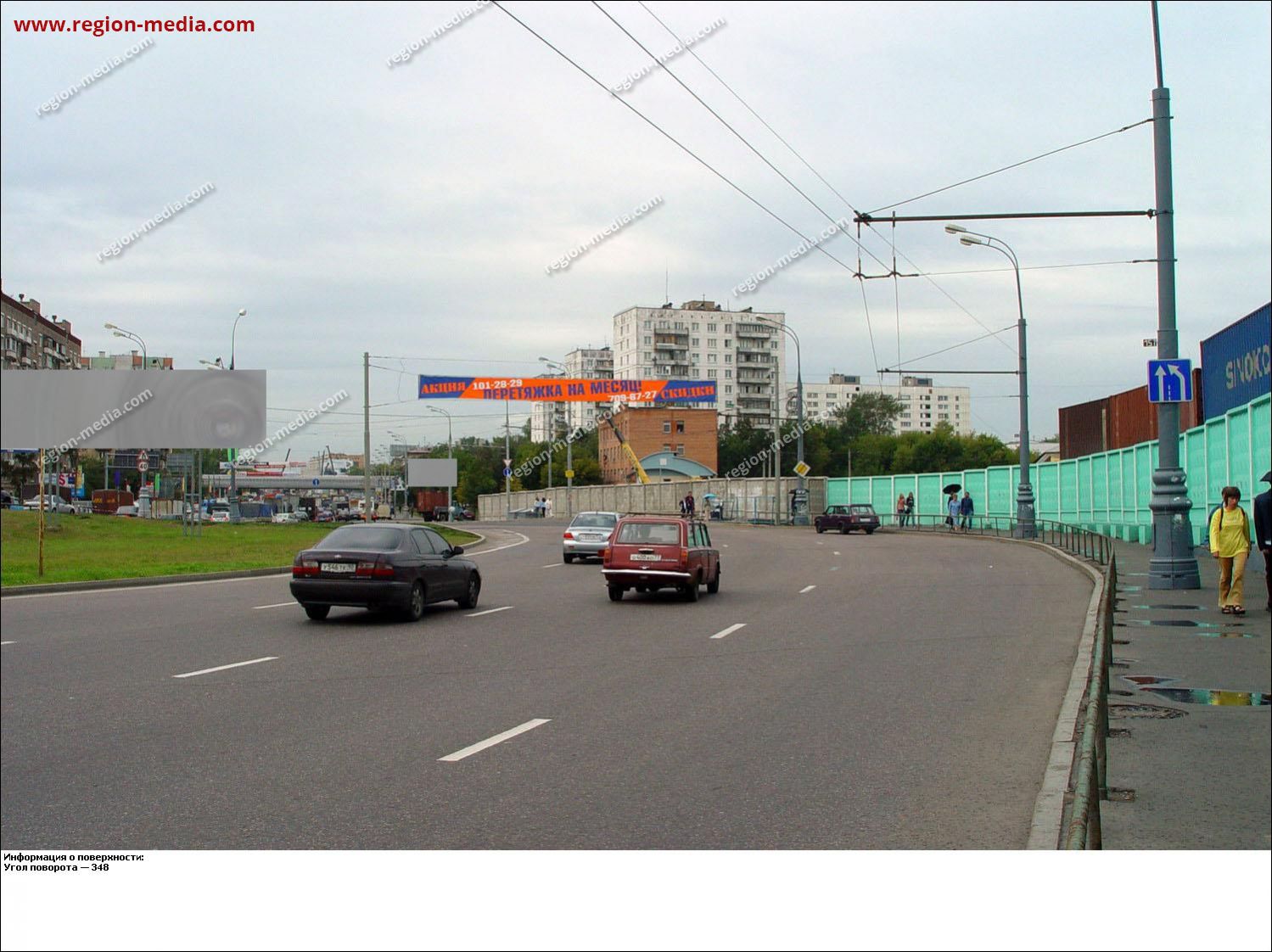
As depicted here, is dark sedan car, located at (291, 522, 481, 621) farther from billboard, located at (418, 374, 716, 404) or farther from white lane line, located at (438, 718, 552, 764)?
billboard, located at (418, 374, 716, 404)

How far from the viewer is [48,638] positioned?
1258 centimetres

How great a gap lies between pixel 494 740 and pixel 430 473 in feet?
215

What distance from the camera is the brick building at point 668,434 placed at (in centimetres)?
10862

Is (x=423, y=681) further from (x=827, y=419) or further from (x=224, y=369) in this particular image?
(x=827, y=419)

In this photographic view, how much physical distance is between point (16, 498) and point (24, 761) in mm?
2065

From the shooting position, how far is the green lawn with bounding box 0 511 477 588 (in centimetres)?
784

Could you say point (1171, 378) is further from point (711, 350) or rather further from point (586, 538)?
point (711, 350)

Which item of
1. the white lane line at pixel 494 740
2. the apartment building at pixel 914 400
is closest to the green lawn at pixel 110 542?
the white lane line at pixel 494 740

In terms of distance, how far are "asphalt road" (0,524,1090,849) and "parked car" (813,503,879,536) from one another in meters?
35.4

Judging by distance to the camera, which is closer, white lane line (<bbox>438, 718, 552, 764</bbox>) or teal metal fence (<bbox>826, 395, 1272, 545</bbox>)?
teal metal fence (<bbox>826, 395, 1272, 545</bbox>)

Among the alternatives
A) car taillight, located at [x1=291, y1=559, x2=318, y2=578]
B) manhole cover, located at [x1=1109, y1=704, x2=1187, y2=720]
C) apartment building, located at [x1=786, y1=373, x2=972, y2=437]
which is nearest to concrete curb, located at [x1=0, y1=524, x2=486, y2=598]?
car taillight, located at [x1=291, y1=559, x2=318, y2=578]

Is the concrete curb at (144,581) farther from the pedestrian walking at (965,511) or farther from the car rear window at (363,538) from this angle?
the pedestrian walking at (965,511)

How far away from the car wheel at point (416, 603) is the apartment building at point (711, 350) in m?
117

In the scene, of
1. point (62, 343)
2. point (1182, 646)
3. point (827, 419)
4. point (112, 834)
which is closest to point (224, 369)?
point (62, 343)
